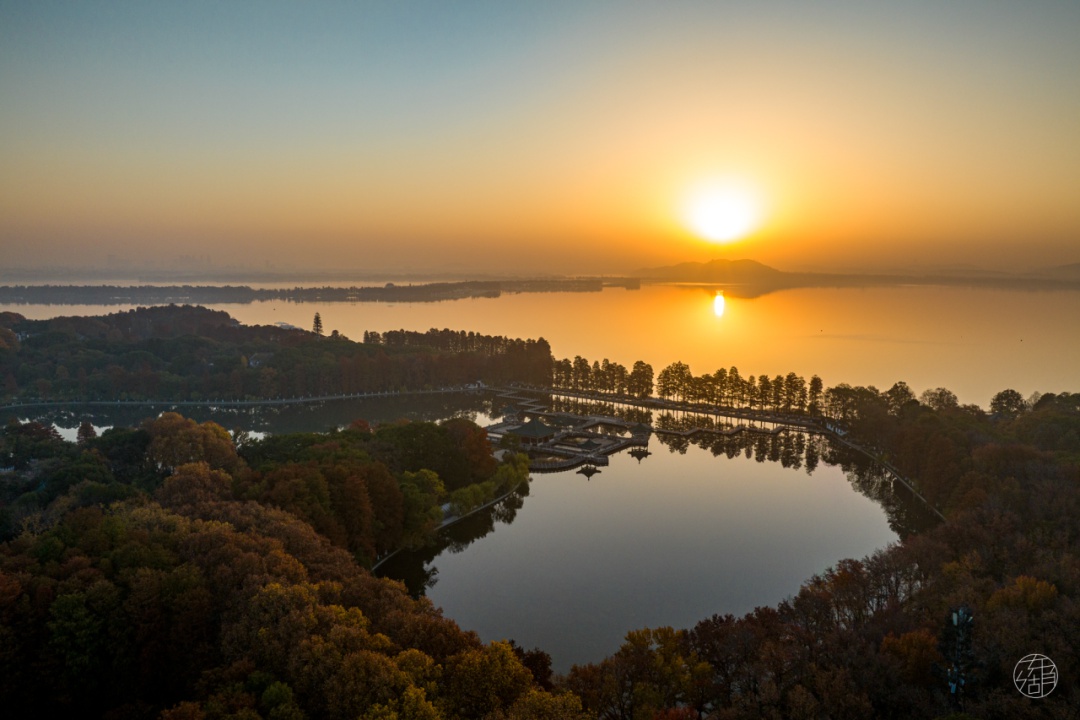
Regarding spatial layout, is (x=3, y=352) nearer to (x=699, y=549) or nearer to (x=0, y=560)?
(x=0, y=560)

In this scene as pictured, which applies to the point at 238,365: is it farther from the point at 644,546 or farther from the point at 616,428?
the point at 644,546

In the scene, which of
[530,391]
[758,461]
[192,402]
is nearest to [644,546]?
[758,461]

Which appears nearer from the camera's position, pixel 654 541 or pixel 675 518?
pixel 654 541

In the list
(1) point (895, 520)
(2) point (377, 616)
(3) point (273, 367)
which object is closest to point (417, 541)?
(2) point (377, 616)

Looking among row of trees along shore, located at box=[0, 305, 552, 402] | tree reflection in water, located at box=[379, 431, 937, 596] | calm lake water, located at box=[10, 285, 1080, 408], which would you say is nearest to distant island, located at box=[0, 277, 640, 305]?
calm lake water, located at box=[10, 285, 1080, 408]

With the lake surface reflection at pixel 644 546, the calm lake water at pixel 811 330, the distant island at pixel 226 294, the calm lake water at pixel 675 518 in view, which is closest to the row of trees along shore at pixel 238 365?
the calm lake water at pixel 675 518

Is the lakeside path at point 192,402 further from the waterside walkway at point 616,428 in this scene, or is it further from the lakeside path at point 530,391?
the waterside walkway at point 616,428

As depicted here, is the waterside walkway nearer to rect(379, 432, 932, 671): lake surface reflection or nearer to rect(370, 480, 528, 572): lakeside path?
rect(379, 432, 932, 671): lake surface reflection
